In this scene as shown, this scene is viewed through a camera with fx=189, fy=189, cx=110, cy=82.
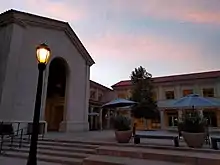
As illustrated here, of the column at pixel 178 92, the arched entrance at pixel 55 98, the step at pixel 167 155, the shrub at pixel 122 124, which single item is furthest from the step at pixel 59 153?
the column at pixel 178 92

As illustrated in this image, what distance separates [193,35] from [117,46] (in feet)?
21.1

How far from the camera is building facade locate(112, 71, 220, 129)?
27.5 metres

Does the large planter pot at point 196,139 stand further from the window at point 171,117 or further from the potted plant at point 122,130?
the window at point 171,117

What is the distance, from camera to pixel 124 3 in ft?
33.8

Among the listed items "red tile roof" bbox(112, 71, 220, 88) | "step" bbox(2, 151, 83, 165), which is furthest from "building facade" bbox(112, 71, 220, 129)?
"step" bbox(2, 151, 83, 165)

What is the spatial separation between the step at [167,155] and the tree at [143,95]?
67.7 feet

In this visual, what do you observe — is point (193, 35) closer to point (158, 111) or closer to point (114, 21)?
point (114, 21)

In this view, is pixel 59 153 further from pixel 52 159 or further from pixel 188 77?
pixel 188 77

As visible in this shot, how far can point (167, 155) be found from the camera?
5.82 meters

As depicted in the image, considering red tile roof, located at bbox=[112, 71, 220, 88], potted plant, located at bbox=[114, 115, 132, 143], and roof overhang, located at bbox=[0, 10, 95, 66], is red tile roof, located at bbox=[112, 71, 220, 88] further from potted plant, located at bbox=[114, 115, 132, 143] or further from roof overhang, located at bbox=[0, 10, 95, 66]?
potted plant, located at bbox=[114, 115, 132, 143]

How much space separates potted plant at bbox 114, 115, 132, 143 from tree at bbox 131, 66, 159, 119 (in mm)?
19024

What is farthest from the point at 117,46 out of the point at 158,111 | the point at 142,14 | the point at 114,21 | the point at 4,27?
the point at 158,111

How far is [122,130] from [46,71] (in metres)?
8.27

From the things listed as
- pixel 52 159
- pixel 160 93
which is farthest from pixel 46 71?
pixel 160 93
